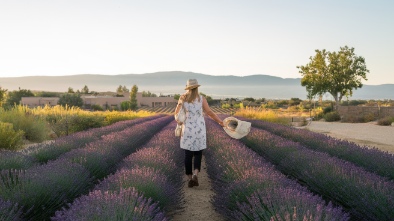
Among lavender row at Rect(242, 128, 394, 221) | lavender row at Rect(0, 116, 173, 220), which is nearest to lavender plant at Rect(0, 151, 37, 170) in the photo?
lavender row at Rect(0, 116, 173, 220)

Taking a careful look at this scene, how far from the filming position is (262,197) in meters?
3.06

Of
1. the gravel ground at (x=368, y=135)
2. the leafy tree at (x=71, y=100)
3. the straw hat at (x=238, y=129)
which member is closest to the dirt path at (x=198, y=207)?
the straw hat at (x=238, y=129)

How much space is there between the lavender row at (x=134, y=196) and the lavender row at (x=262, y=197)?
565mm

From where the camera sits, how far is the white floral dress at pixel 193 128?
5.90m

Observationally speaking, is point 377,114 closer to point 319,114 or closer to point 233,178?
point 319,114

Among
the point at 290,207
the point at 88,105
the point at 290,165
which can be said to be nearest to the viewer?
the point at 290,207

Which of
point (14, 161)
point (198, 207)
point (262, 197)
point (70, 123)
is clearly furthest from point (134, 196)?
point (70, 123)

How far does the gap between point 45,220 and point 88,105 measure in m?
47.6

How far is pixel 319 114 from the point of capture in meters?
32.3

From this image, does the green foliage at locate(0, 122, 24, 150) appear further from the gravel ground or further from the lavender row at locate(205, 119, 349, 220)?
the gravel ground

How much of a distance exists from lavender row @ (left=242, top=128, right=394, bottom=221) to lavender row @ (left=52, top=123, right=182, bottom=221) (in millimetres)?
1489

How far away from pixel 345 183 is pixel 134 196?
6.83ft

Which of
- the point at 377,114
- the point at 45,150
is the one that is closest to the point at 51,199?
the point at 45,150

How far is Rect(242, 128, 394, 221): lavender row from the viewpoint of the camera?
11.3 feet
